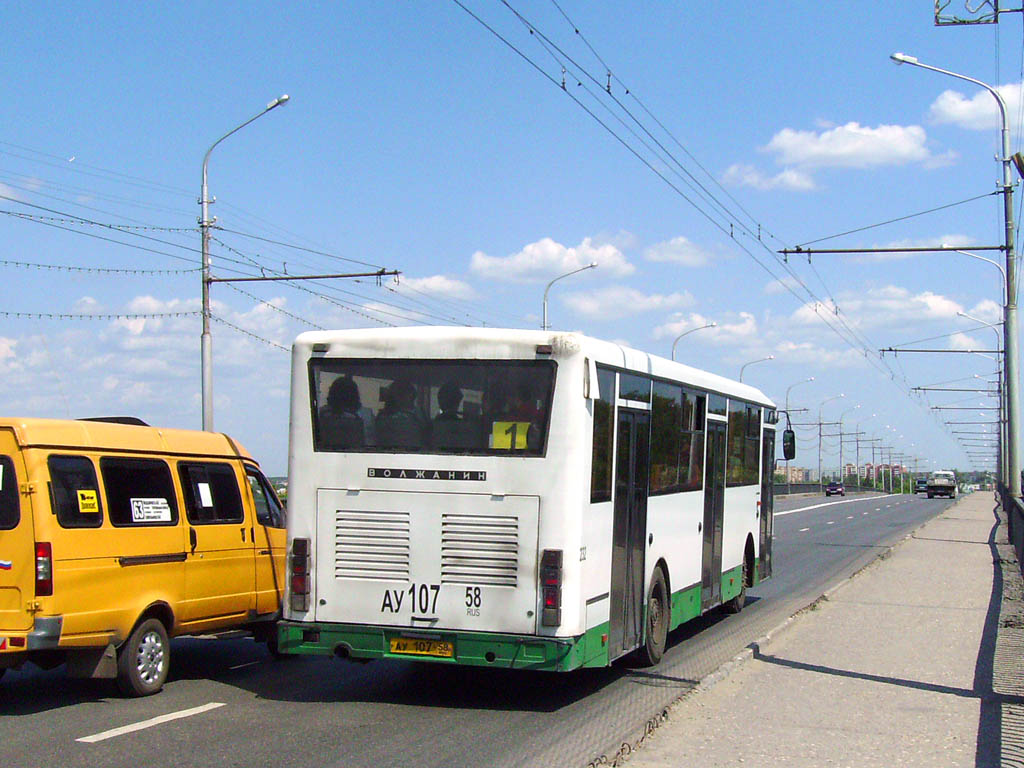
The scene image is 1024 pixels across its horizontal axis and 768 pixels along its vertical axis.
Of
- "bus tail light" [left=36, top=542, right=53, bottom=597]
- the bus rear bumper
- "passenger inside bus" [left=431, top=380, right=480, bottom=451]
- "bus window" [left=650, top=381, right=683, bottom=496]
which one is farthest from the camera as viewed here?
"bus window" [left=650, top=381, right=683, bottom=496]

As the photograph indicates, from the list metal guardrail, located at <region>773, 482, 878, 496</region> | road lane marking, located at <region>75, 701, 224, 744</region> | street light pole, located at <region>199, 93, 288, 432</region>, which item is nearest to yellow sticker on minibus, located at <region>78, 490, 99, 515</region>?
road lane marking, located at <region>75, 701, 224, 744</region>

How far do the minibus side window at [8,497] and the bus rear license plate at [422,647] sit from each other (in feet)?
9.44

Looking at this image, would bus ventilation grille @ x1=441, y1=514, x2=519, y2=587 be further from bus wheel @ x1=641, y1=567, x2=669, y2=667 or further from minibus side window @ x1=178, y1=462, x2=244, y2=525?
minibus side window @ x1=178, y1=462, x2=244, y2=525

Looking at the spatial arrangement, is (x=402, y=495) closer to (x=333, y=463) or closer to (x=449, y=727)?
(x=333, y=463)

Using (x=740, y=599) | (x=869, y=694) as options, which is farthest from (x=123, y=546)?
(x=740, y=599)

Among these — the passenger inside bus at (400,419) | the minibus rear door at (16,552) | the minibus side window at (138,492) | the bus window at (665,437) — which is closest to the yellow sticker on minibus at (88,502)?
the minibus side window at (138,492)

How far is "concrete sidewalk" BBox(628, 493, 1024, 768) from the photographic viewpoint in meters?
7.65

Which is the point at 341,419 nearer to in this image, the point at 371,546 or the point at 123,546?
the point at 371,546

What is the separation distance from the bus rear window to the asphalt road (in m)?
2.01

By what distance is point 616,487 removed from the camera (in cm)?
1014

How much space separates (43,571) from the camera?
880 centimetres

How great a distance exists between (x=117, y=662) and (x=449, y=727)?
8.93ft

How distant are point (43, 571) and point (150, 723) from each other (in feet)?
4.33

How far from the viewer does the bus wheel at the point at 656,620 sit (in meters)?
11.4
